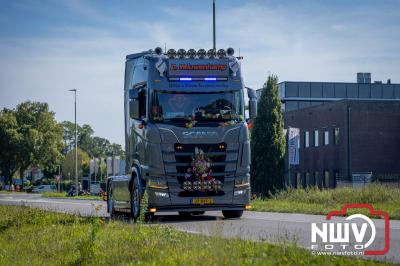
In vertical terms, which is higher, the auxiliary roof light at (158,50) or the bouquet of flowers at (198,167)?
the auxiliary roof light at (158,50)

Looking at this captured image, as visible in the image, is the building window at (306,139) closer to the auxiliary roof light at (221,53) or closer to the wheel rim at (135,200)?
the auxiliary roof light at (221,53)

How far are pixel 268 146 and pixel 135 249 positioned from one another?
3969 centimetres

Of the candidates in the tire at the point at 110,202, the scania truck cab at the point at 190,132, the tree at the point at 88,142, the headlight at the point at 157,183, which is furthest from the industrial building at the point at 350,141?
the tree at the point at 88,142

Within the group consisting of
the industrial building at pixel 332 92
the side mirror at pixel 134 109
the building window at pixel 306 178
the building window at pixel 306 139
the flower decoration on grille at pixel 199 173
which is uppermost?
the industrial building at pixel 332 92

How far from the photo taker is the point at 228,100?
65.3 ft

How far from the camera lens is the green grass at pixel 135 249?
10.3 m

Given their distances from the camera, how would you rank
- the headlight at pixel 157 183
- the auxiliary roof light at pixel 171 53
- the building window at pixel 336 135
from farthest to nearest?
1. the building window at pixel 336 135
2. the auxiliary roof light at pixel 171 53
3. the headlight at pixel 157 183

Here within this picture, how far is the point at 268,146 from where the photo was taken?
51812 millimetres

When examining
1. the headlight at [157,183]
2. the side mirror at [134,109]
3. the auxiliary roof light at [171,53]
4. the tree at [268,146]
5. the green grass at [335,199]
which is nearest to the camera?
the headlight at [157,183]

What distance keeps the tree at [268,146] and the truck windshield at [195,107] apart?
31127 mm

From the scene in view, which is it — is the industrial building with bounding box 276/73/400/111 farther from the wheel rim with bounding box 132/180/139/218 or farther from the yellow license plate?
the yellow license plate

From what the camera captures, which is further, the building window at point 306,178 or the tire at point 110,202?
the building window at point 306,178

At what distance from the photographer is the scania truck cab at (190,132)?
1933cm

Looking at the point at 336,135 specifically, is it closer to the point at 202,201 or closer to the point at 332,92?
the point at 332,92
